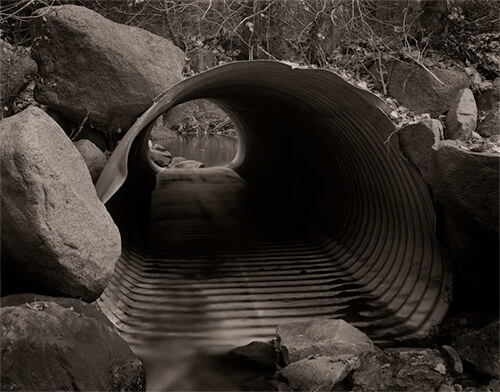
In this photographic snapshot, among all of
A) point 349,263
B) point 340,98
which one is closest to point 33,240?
point 340,98

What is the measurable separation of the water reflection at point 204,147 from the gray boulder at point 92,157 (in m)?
12.2

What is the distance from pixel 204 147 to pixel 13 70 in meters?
16.9

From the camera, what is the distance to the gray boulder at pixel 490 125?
615cm

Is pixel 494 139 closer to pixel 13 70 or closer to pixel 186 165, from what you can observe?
pixel 13 70

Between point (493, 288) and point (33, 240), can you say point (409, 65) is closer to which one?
point (493, 288)

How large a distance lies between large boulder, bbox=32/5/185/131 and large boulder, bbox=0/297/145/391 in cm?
261

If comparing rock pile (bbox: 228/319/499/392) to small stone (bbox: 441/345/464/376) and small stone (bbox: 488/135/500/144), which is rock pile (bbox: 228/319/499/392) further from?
small stone (bbox: 488/135/500/144)

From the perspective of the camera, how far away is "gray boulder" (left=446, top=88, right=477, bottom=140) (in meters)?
6.12

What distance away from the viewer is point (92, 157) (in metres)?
6.19

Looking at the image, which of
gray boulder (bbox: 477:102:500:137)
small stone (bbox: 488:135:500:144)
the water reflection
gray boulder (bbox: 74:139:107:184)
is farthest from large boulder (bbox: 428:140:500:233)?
the water reflection

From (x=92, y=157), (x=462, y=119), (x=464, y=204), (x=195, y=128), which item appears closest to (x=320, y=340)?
(x=464, y=204)

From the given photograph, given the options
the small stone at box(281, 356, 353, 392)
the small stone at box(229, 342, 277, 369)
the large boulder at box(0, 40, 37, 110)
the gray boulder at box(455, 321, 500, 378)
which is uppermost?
the large boulder at box(0, 40, 37, 110)

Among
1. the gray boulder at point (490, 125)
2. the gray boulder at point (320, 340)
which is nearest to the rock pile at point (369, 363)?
the gray boulder at point (320, 340)

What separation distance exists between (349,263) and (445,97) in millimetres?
2218
